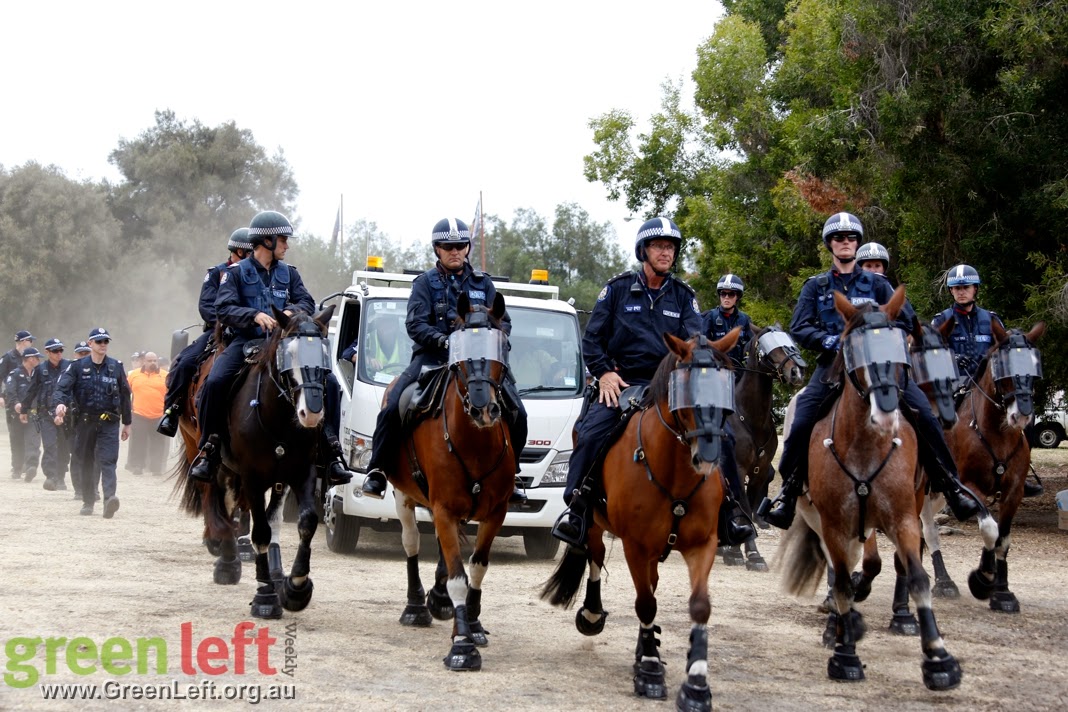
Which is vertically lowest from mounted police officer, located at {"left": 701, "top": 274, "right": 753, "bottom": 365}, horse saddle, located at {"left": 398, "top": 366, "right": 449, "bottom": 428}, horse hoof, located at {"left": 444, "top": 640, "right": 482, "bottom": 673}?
horse hoof, located at {"left": 444, "top": 640, "right": 482, "bottom": 673}

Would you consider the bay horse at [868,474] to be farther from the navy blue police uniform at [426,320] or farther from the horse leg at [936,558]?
the horse leg at [936,558]

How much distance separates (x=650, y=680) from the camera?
723cm

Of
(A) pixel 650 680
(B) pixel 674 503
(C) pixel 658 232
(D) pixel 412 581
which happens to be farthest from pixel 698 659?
(D) pixel 412 581

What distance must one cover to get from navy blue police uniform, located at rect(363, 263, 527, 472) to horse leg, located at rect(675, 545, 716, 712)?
96.2 inches

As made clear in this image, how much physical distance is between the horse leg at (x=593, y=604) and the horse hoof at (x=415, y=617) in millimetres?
1388

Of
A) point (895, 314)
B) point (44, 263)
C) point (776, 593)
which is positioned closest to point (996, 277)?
point (776, 593)

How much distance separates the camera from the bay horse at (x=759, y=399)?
11.9 metres

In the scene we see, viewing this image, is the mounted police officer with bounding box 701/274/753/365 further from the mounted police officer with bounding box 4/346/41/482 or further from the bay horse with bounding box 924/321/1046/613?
the mounted police officer with bounding box 4/346/41/482

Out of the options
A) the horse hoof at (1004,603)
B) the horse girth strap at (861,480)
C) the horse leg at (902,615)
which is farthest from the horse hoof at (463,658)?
the horse hoof at (1004,603)

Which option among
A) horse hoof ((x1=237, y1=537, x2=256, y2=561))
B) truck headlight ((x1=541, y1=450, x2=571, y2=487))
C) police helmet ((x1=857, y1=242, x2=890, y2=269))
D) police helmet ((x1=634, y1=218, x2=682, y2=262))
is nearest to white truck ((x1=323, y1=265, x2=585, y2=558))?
truck headlight ((x1=541, y1=450, x2=571, y2=487))

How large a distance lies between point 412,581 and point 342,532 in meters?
→ 4.11

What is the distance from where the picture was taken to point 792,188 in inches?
931

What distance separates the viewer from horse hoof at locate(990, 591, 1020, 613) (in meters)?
10.5

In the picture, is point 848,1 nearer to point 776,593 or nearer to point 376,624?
point 776,593
